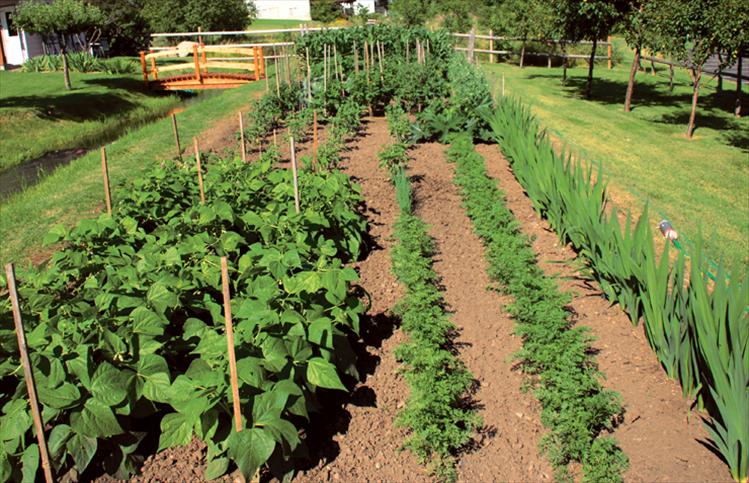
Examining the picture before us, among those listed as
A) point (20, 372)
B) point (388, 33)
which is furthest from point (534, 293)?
point (388, 33)

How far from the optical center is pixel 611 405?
362 cm

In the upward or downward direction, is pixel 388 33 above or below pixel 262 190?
above

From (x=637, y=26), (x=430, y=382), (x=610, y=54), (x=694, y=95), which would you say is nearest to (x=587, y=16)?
(x=637, y=26)

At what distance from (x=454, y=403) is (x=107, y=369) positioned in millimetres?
1997

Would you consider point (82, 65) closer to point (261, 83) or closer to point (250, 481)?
point (261, 83)

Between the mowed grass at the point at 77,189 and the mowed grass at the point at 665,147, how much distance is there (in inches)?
235

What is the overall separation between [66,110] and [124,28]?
1636 centimetres

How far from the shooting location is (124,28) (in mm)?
30781

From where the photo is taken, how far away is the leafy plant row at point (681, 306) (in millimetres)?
3207

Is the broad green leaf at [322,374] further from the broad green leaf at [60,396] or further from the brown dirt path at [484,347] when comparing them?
the broad green leaf at [60,396]

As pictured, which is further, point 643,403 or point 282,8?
point 282,8

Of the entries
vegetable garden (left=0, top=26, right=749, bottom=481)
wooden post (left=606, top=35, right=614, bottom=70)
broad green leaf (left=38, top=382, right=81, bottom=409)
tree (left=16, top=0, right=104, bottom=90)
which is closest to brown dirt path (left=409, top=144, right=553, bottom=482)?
vegetable garden (left=0, top=26, right=749, bottom=481)

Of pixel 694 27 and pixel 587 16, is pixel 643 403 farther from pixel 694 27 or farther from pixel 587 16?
pixel 587 16

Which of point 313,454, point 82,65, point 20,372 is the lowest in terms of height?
point 313,454
